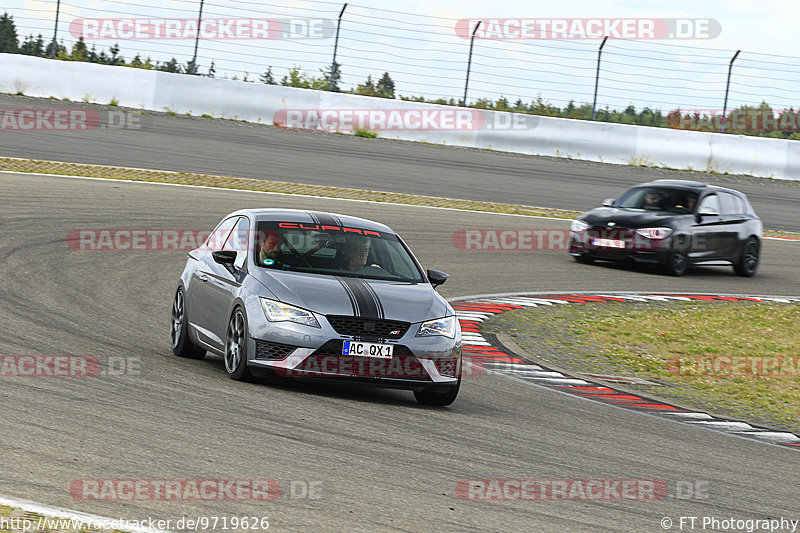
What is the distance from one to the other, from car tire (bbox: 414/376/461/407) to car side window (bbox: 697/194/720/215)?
11196mm

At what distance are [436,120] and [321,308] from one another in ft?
71.0

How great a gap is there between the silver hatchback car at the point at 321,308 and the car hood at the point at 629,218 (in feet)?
30.1

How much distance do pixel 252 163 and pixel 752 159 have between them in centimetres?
1289

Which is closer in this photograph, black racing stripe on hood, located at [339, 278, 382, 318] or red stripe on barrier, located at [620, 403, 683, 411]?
black racing stripe on hood, located at [339, 278, 382, 318]

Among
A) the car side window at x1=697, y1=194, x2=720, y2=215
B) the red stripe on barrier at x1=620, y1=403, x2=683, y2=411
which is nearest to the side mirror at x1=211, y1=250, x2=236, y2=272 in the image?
the red stripe on barrier at x1=620, y1=403, x2=683, y2=411

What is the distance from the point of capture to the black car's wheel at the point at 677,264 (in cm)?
1833

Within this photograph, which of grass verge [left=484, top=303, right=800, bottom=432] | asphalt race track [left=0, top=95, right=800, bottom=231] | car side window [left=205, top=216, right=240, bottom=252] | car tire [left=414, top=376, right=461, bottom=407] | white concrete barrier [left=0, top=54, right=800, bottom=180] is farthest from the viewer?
white concrete barrier [left=0, top=54, right=800, bottom=180]

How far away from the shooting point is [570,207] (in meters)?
23.6

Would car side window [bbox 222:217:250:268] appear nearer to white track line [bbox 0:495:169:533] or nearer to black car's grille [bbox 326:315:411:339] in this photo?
black car's grille [bbox 326:315:411:339]

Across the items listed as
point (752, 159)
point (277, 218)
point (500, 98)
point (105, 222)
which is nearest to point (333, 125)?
point (500, 98)

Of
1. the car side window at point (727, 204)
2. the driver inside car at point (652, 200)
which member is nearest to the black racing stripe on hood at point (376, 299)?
the driver inside car at point (652, 200)

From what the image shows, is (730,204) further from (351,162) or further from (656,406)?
(656,406)

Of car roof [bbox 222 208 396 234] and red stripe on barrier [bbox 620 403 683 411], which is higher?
car roof [bbox 222 208 396 234]

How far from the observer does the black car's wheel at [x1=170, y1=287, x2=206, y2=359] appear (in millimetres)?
9586
